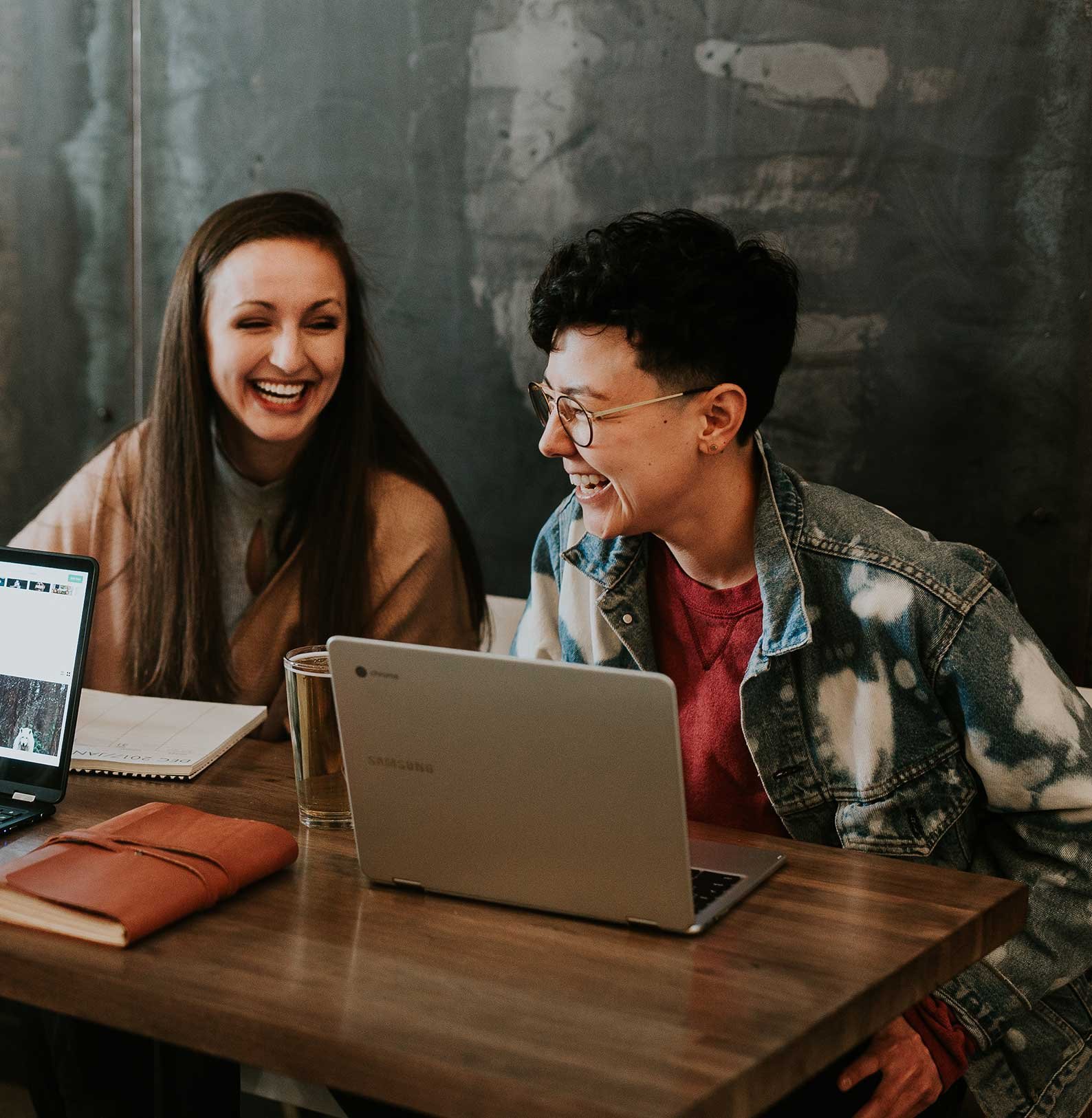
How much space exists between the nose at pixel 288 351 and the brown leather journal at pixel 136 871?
967 mm

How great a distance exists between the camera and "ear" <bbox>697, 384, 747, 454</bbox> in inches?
63.4

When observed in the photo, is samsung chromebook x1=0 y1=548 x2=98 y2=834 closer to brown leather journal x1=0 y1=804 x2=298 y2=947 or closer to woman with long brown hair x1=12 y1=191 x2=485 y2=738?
brown leather journal x1=0 y1=804 x2=298 y2=947

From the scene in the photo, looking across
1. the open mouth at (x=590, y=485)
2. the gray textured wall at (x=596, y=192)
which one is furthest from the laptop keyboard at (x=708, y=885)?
the gray textured wall at (x=596, y=192)

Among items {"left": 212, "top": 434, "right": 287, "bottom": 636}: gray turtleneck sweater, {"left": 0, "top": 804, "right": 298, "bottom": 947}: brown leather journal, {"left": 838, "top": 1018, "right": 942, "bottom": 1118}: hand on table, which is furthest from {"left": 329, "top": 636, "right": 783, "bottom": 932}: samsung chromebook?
{"left": 212, "top": 434, "right": 287, "bottom": 636}: gray turtleneck sweater

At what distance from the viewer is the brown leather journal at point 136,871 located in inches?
44.2

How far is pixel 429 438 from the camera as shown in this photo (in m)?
2.71

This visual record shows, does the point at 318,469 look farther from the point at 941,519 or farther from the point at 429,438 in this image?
the point at 941,519

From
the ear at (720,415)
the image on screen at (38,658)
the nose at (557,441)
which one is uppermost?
the ear at (720,415)

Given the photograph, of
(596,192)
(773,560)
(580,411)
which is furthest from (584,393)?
(596,192)

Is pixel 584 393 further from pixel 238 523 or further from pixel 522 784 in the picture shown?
pixel 238 523

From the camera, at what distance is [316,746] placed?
1395 millimetres

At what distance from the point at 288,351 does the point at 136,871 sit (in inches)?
44.0

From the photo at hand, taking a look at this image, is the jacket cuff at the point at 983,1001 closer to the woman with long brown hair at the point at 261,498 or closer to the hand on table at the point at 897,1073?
the hand on table at the point at 897,1073

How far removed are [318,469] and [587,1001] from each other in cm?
135
